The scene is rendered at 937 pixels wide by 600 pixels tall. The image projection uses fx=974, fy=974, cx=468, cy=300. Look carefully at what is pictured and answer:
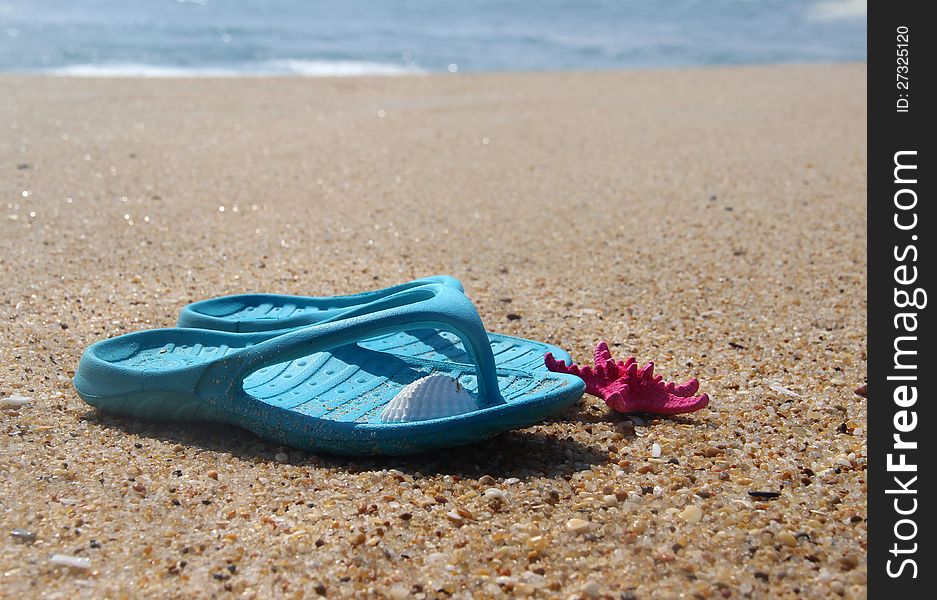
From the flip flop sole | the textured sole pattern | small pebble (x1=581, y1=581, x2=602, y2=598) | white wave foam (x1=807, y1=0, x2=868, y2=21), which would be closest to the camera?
small pebble (x1=581, y1=581, x2=602, y2=598)

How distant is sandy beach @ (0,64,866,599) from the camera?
5.39 ft

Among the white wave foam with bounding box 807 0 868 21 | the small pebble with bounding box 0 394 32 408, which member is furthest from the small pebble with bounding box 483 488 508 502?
the white wave foam with bounding box 807 0 868 21

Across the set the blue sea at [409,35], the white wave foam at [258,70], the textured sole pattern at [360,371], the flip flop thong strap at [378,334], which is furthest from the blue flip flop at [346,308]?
the blue sea at [409,35]

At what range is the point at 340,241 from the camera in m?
3.84

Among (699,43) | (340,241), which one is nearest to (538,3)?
(699,43)

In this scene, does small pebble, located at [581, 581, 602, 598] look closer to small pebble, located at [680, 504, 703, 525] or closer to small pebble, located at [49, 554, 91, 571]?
small pebble, located at [680, 504, 703, 525]

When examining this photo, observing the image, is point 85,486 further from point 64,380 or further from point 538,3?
point 538,3

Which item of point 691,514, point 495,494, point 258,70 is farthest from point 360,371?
point 258,70

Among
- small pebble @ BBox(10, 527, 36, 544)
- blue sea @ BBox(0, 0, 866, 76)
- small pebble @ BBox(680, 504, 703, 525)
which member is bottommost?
small pebble @ BBox(680, 504, 703, 525)

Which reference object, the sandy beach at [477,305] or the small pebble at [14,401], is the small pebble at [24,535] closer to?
the sandy beach at [477,305]

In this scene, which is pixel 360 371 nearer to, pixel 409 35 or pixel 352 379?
pixel 352 379

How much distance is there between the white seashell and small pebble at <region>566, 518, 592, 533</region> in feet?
1.22
